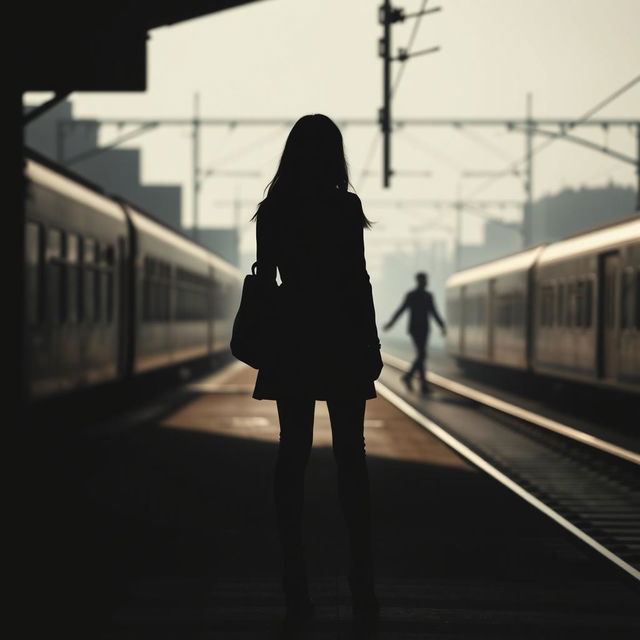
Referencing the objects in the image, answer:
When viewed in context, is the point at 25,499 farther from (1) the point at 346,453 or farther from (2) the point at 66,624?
(1) the point at 346,453

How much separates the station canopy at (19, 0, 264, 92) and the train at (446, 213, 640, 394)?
630 cm

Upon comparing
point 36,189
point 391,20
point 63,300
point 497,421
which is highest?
point 391,20

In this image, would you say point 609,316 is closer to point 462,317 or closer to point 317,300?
point 317,300

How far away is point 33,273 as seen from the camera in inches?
531

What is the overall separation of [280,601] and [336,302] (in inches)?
57.2

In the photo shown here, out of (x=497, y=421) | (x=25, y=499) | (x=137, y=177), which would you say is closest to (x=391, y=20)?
(x=497, y=421)

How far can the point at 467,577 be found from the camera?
6.78 m

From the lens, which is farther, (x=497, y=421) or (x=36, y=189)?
(x=497, y=421)

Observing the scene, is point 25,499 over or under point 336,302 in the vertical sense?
under

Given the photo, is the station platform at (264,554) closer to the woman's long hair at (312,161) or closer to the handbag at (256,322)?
the handbag at (256,322)

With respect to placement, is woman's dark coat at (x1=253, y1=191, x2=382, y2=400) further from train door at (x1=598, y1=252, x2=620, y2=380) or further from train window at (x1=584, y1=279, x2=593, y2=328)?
train window at (x1=584, y1=279, x2=593, y2=328)

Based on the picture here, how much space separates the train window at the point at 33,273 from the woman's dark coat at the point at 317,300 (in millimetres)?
8149

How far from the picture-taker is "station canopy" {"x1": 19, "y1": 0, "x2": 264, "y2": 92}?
44.0ft

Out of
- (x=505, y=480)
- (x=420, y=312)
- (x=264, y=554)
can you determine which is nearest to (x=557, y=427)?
(x=505, y=480)
